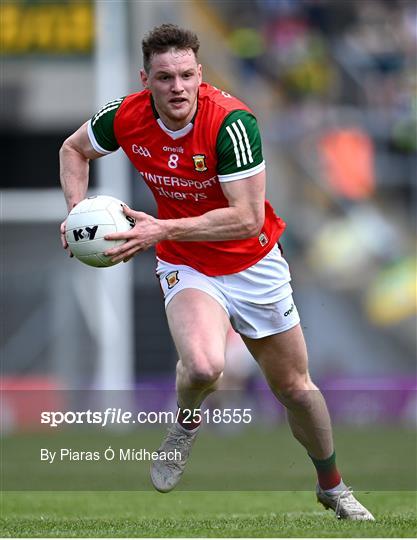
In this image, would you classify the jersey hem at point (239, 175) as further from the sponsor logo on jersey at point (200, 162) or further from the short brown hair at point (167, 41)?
the short brown hair at point (167, 41)

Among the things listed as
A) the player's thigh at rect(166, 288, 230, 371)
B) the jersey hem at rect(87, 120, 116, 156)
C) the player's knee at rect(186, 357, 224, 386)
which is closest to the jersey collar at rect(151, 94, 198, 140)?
the jersey hem at rect(87, 120, 116, 156)

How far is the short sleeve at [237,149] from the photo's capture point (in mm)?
6730

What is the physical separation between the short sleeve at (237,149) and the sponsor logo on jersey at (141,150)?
0.44 meters

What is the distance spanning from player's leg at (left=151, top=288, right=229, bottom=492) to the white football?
532 mm

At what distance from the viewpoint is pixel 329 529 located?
6.58 meters

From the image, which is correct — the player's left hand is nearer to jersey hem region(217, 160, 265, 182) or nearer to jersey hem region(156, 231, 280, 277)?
jersey hem region(217, 160, 265, 182)

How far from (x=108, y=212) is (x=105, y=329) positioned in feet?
37.8

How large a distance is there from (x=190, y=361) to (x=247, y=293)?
2.06ft

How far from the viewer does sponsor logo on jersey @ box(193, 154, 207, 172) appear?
6836 millimetres

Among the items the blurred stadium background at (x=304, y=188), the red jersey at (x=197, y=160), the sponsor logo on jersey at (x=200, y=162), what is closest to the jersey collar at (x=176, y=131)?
the red jersey at (x=197, y=160)

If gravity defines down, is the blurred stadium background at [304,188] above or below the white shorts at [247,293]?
below

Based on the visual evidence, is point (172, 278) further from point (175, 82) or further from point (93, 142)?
point (175, 82)

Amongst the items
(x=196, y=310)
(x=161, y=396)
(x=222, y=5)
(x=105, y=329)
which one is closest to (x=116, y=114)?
(x=196, y=310)

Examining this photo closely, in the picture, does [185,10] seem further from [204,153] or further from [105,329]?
[204,153]
